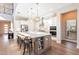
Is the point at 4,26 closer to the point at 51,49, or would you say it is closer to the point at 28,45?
the point at 28,45

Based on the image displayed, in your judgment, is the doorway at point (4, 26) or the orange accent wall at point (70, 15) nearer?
the orange accent wall at point (70, 15)

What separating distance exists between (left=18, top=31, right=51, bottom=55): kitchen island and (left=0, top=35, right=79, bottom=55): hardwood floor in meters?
0.11

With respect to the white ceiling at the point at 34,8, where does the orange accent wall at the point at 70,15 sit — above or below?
below

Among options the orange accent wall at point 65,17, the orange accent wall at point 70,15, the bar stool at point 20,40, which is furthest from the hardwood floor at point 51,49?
the orange accent wall at point 70,15

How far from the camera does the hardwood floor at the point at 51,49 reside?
7.72 ft

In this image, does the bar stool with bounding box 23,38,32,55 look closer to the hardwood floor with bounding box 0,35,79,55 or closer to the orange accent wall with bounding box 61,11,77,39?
the hardwood floor with bounding box 0,35,79,55

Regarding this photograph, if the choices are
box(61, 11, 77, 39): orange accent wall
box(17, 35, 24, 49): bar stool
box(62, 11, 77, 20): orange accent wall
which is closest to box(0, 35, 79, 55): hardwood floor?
box(17, 35, 24, 49): bar stool

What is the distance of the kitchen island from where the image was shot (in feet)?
7.84

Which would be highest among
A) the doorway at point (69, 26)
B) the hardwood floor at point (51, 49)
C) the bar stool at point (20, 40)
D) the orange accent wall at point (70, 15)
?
the orange accent wall at point (70, 15)

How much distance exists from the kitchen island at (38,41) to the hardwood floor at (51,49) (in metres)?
0.11

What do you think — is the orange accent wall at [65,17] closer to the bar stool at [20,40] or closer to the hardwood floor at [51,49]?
the hardwood floor at [51,49]

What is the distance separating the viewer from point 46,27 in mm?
2506
